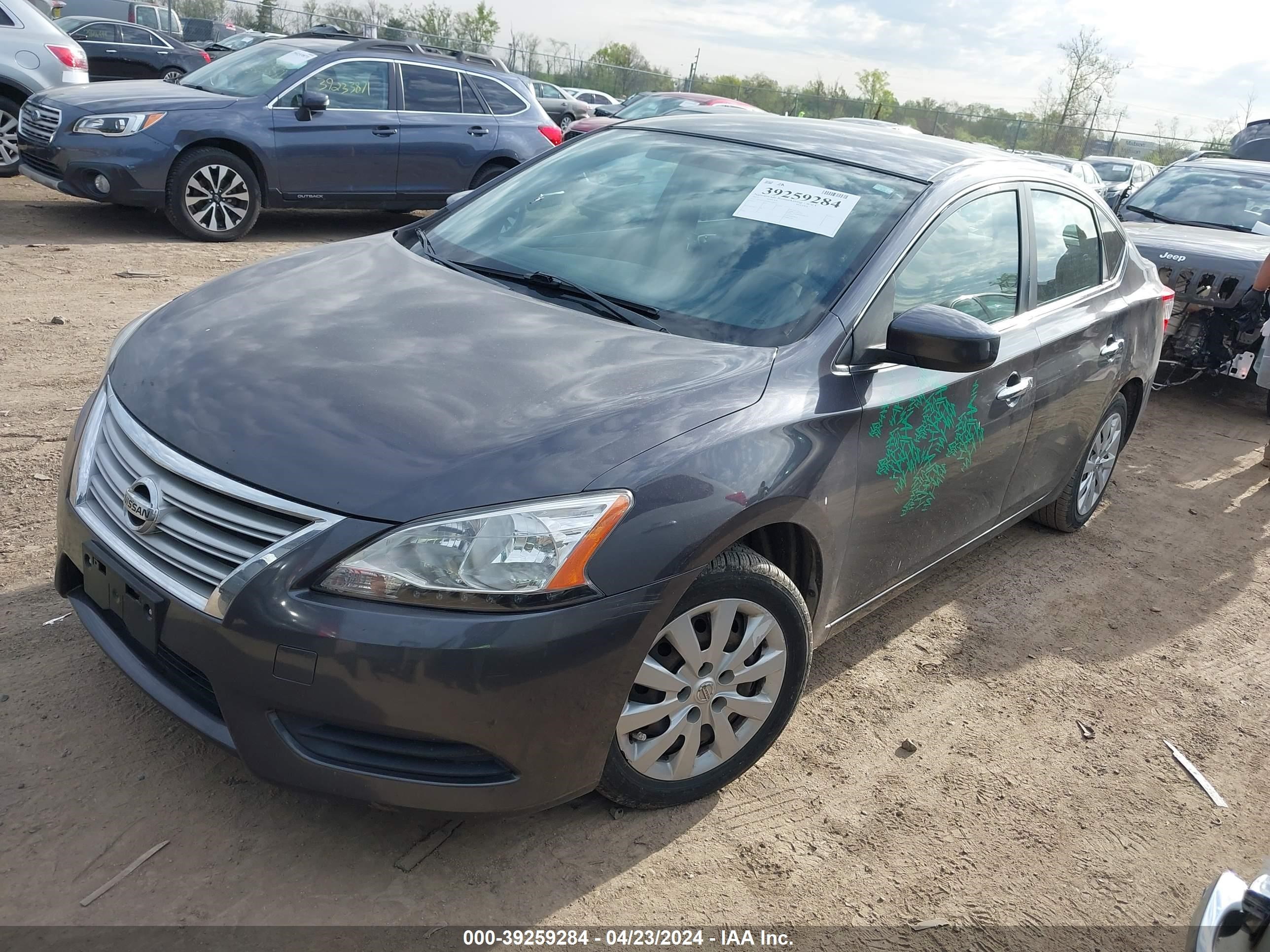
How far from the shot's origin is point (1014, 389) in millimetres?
3744

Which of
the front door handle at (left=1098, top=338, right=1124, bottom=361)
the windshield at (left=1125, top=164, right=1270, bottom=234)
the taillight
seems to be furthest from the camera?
the taillight

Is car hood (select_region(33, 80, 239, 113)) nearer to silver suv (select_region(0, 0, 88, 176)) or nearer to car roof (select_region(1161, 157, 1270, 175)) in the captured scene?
silver suv (select_region(0, 0, 88, 176))

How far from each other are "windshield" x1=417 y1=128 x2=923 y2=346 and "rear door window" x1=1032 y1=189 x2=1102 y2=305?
86 cm

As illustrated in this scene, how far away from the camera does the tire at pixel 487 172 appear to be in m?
10.4

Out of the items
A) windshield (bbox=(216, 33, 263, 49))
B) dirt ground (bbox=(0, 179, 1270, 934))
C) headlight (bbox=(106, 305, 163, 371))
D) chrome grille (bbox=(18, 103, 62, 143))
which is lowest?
dirt ground (bbox=(0, 179, 1270, 934))

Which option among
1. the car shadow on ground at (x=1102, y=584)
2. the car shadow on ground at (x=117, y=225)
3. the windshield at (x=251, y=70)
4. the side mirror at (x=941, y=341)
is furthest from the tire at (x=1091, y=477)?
the windshield at (x=251, y=70)

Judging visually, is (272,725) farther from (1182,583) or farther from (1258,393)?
(1258,393)

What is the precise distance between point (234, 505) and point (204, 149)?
738 centimetres

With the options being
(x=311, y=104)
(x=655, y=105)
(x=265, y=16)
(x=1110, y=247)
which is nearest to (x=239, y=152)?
(x=311, y=104)

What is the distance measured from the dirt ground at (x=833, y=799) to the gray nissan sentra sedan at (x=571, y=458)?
0.26 metres

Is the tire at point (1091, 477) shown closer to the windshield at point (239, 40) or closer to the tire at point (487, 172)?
the tire at point (487, 172)

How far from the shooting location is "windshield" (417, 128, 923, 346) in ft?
10.3

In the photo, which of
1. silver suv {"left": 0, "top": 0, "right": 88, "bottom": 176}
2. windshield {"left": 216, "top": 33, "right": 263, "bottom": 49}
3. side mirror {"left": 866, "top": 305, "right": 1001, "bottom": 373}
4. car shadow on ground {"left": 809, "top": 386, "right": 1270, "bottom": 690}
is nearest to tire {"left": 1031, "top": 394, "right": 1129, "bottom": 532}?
car shadow on ground {"left": 809, "top": 386, "right": 1270, "bottom": 690}

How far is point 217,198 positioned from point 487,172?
2.66 m
